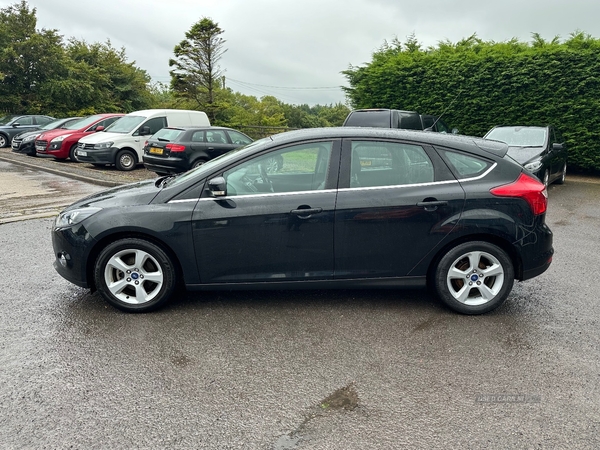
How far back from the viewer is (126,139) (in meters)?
15.0

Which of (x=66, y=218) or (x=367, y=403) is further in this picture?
(x=66, y=218)

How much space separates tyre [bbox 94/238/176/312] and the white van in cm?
1137

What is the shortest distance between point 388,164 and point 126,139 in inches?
488

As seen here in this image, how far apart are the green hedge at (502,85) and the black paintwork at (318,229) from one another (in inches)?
384

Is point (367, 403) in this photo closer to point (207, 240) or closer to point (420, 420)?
point (420, 420)

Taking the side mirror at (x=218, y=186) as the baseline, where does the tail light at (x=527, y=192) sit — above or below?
below

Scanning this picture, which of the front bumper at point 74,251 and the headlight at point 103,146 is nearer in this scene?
the front bumper at point 74,251

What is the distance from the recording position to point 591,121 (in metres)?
13.9

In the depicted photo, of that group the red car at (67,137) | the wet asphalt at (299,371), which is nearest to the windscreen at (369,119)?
the wet asphalt at (299,371)

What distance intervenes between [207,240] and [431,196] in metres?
1.93

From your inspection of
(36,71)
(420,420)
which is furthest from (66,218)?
(36,71)

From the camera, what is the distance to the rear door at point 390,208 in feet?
13.7

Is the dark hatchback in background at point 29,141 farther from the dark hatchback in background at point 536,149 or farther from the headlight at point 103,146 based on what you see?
the dark hatchback in background at point 536,149

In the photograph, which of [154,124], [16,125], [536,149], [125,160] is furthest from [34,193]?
[16,125]
